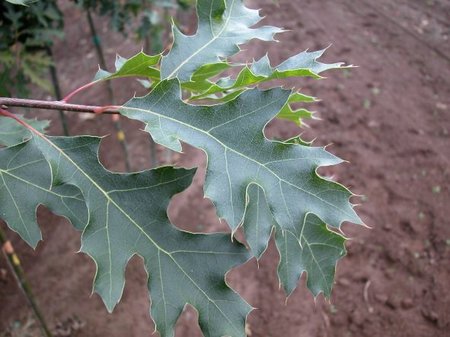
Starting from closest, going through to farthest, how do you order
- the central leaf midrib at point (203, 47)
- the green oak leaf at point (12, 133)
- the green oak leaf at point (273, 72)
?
the green oak leaf at point (273, 72), the central leaf midrib at point (203, 47), the green oak leaf at point (12, 133)

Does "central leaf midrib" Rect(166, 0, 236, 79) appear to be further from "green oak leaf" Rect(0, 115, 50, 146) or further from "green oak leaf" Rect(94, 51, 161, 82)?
"green oak leaf" Rect(0, 115, 50, 146)

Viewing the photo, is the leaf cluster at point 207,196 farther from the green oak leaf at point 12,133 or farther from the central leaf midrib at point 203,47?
the green oak leaf at point 12,133

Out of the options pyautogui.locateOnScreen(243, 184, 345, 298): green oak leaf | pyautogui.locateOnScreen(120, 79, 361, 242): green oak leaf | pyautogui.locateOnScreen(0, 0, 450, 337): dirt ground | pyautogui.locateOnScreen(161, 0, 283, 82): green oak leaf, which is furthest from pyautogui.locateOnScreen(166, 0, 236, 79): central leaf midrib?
pyautogui.locateOnScreen(0, 0, 450, 337): dirt ground

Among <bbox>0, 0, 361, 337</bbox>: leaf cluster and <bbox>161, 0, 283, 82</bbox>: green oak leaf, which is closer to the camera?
<bbox>0, 0, 361, 337</bbox>: leaf cluster

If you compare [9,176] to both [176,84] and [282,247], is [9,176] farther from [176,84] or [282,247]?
[282,247]


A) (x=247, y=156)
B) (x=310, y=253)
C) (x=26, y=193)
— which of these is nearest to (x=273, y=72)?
(x=247, y=156)

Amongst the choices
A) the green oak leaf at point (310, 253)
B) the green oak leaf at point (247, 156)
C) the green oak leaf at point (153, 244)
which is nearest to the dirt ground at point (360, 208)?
the green oak leaf at point (310, 253)

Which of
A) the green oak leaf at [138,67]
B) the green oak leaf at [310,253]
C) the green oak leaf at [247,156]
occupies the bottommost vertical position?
the green oak leaf at [310,253]

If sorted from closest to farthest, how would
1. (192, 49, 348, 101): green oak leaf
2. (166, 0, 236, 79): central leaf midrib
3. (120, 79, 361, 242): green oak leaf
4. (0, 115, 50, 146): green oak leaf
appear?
(120, 79, 361, 242): green oak leaf, (192, 49, 348, 101): green oak leaf, (166, 0, 236, 79): central leaf midrib, (0, 115, 50, 146): green oak leaf
